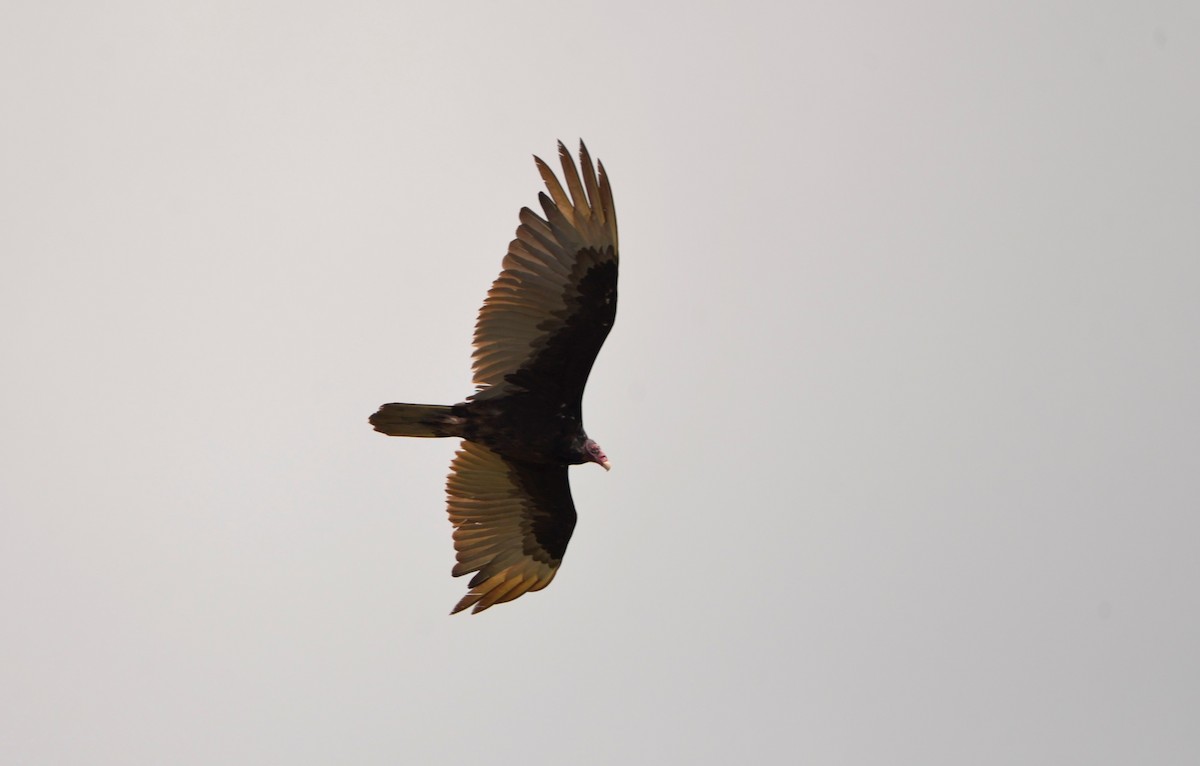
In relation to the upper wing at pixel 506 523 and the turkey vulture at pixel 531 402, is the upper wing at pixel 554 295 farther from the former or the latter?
the upper wing at pixel 506 523

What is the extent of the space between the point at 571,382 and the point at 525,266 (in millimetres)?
1175

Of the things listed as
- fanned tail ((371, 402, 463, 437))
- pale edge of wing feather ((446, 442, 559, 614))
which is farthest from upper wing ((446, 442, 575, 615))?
fanned tail ((371, 402, 463, 437))

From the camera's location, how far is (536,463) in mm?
14742

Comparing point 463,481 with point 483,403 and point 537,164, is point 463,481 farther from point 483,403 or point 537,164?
point 537,164

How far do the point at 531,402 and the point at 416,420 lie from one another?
106 centimetres

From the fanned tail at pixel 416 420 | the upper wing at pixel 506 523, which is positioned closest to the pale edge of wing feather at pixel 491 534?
the upper wing at pixel 506 523

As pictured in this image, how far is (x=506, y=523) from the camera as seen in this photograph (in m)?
15.1

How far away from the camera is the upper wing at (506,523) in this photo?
49.0ft

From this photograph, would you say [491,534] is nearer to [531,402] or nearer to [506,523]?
[506,523]

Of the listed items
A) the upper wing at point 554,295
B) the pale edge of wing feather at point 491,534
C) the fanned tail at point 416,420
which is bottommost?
the pale edge of wing feather at point 491,534

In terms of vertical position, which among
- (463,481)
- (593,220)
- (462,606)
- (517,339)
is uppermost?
(593,220)

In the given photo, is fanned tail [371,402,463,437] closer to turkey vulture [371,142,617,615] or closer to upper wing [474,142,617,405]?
turkey vulture [371,142,617,615]

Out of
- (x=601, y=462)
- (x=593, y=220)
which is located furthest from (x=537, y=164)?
(x=601, y=462)

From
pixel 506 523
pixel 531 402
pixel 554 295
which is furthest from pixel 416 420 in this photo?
pixel 506 523
